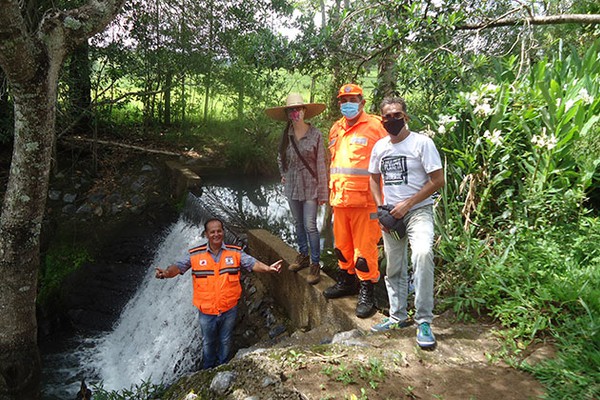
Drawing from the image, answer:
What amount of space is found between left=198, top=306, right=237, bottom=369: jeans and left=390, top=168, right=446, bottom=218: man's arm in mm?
1966

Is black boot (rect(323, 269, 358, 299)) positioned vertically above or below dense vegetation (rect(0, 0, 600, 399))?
below


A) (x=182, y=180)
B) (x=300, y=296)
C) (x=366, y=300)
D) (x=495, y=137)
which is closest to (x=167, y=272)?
(x=300, y=296)

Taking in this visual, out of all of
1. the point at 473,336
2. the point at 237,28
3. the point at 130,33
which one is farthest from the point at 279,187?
the point at 473,336

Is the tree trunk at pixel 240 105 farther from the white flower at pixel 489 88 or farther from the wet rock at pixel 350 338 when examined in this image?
the wet rock at pixel 350 338

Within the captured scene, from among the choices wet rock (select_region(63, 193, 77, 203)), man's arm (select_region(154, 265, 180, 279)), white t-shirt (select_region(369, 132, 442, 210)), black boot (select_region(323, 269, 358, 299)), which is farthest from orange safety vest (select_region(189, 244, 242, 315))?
wet rock (select_region(63, 193, 77, 203))

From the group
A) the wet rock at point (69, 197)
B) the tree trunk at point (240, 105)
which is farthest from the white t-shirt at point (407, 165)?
the tree trunk at point (240, 105)

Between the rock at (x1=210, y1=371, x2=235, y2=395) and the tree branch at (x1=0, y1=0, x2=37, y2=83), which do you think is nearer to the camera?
the rock at (x1=210, y1=371, x2=235, y2=395)

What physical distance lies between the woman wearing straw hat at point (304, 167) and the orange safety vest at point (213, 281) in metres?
0.78

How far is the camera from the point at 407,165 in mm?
2938

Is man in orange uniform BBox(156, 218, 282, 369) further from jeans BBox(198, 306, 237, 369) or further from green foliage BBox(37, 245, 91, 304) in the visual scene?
green foliage BBox(37, 245, 91, 304)

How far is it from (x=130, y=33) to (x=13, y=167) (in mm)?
5446

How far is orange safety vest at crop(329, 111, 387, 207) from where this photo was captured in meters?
3.43

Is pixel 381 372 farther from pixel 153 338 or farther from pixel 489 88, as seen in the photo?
pixel 153 338

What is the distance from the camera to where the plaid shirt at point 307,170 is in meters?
3.98
